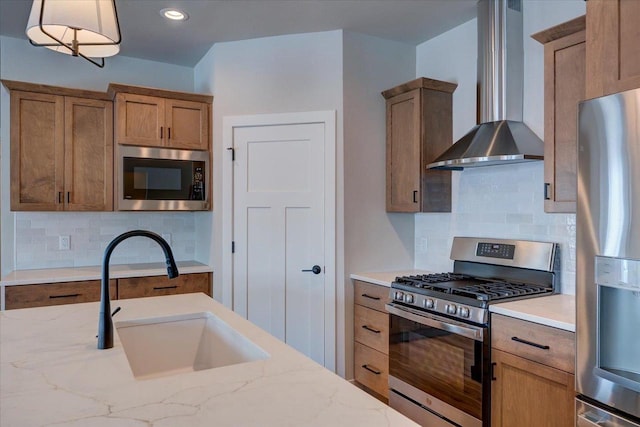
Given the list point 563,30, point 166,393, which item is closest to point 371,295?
point 563,30

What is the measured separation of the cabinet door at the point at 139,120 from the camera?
3.46 meters

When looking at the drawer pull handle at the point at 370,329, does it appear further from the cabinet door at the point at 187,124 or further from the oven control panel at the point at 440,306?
the cabinet door at the point at 187,124

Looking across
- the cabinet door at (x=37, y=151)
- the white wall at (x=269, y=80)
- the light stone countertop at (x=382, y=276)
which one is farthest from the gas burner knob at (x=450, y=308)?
the cabinet door at (x=37, y=151)

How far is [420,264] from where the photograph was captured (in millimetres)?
3635

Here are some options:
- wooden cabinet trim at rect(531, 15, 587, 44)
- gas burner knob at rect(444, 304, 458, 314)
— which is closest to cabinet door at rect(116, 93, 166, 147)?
gas burner knob at rect(444, 304, 458, 314)

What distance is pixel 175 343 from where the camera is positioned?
1945mm

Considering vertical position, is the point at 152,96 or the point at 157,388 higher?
the point at 152,96

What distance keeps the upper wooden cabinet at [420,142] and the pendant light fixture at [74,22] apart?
7.02ft

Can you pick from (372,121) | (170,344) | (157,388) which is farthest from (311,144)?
(157,388)

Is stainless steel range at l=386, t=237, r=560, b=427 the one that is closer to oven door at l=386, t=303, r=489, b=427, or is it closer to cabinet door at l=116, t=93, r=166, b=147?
oven door at l=386, t=303, r=489, b=427

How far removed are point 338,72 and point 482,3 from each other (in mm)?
1070

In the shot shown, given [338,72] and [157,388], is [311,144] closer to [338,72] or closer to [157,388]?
[338,72]

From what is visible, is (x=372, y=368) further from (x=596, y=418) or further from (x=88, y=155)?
(x=88, y=155)

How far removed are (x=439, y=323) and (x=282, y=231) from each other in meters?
1.45
